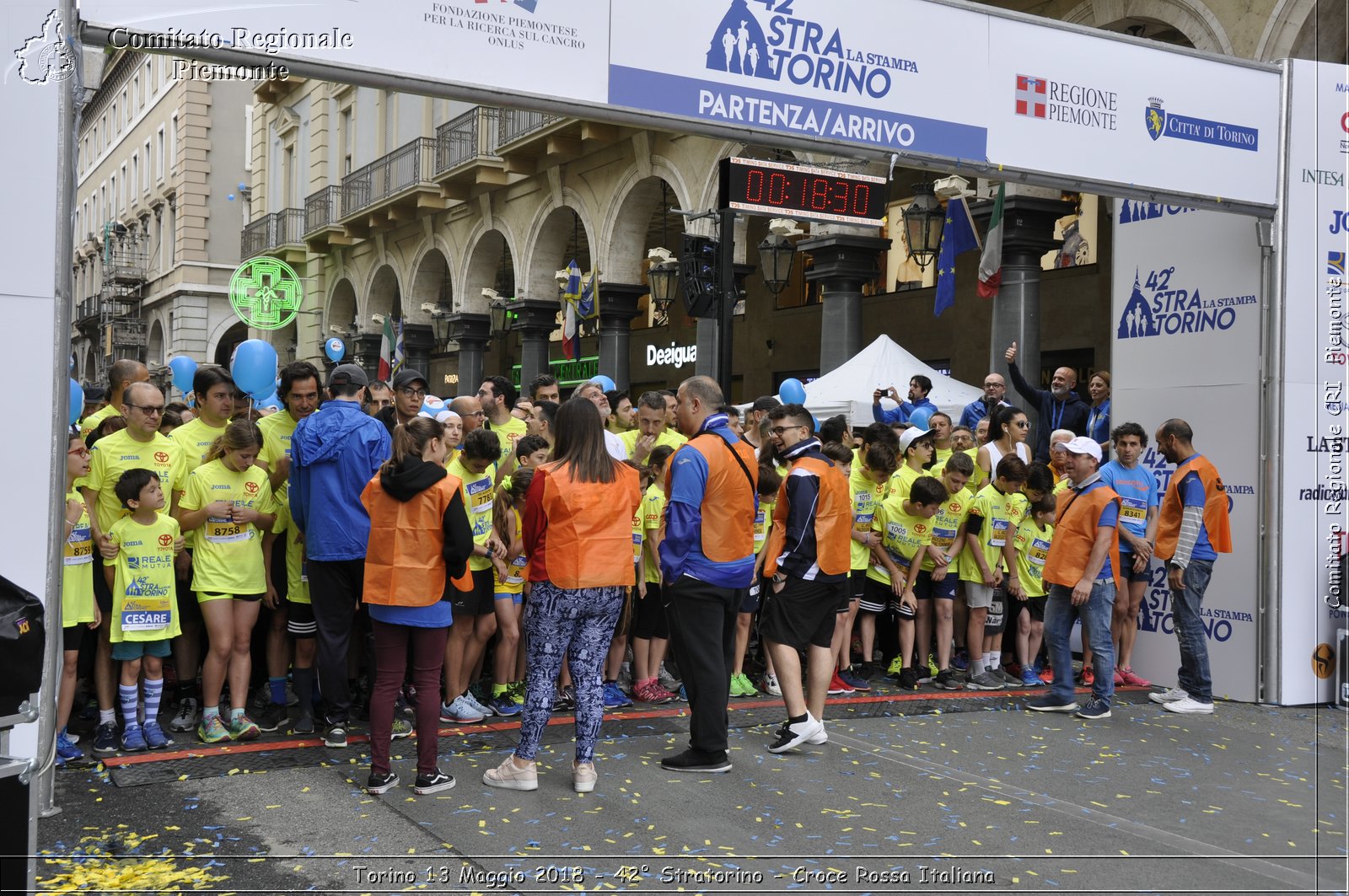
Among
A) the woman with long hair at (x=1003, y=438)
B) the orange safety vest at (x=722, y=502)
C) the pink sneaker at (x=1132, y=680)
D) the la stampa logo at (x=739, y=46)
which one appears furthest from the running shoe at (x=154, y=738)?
the pink sneaker at (x=1132, y=680)

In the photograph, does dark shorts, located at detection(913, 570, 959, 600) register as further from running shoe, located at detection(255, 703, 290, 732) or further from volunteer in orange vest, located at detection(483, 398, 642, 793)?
running shoe, located at detection(255, 703, 290, 732)

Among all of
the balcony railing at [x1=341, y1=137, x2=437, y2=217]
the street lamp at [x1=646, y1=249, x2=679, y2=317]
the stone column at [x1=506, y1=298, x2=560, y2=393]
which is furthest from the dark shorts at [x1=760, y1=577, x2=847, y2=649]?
the balcony railing at [x1=341, y1=137, x2=437, y2=217]

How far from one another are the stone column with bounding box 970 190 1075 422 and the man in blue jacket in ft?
33.9

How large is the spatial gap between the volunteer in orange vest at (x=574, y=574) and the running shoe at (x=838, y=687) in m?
3.29

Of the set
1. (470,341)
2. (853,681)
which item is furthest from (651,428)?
(470,341)

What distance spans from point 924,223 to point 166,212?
4212cm

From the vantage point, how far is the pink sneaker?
1009cm

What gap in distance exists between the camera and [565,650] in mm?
6297

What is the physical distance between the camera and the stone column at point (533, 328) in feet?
82.3

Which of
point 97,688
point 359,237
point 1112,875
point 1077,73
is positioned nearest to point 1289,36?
point 1077,73

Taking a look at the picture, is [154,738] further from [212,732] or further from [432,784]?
[432,784]

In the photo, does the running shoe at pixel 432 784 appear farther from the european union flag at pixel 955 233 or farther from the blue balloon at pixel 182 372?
the european union flag at pixel 955 233

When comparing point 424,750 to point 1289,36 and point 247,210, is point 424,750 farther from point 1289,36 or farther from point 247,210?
point 247,210

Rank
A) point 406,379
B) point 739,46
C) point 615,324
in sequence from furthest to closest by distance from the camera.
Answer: point 615,324 → point 406,379 → point 739,46
